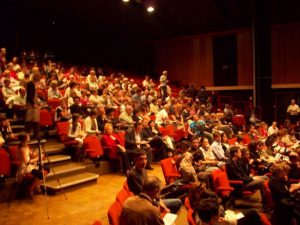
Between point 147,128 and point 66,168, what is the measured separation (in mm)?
Answer: 2592

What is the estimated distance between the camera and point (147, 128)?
856 centimetres

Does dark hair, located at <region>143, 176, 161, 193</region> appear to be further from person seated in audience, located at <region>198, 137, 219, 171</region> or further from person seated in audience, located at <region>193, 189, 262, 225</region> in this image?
person seated in audience, located at <region>198, 137, 219, 171</region>

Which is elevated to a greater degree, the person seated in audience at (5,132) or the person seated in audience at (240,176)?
the person seated in audience at (5,132)

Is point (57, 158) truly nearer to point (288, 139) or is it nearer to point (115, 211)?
point (115, 211)

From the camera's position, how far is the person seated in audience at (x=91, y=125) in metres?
7.70

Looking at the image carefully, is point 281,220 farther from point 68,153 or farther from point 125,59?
point 125,59

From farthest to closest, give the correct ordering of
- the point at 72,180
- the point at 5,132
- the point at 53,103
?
the point at 53,103
the point at 5,132
the point at 72,180

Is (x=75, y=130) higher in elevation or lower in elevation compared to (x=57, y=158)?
higher

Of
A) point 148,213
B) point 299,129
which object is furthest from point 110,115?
Answer: point 299,129

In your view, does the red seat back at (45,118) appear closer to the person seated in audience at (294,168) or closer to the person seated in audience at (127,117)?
the person seated in audience at (127,117)

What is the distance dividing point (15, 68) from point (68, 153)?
3998mm

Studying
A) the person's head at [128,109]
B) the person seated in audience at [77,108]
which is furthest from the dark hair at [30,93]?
the person's head at [128,109]

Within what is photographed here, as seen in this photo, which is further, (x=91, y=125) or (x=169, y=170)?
(x=91, y=125)

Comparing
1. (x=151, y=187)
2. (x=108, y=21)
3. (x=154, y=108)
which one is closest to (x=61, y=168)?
(x=151, y=187)
